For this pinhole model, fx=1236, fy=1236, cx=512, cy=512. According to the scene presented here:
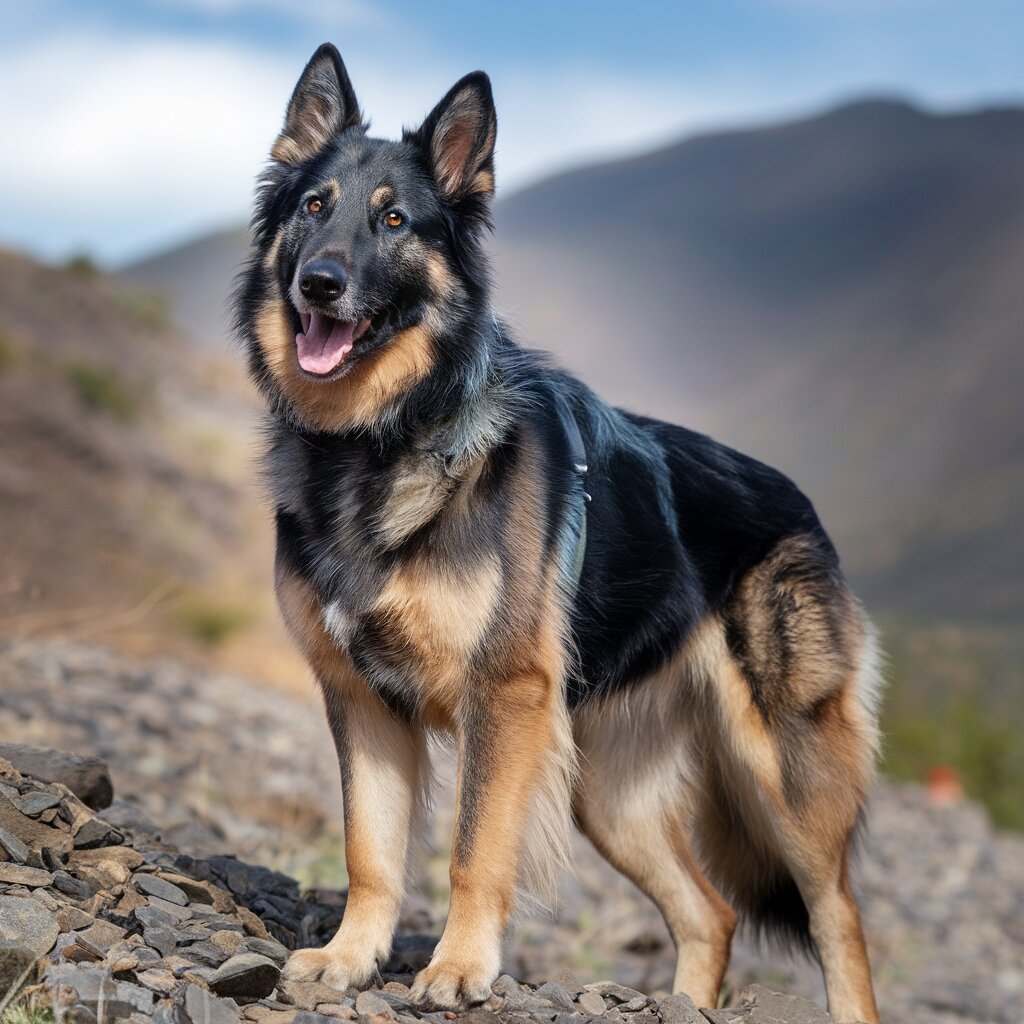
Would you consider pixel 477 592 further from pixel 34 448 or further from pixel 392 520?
pixel 34 448

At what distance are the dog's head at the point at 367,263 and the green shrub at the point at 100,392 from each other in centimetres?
1706

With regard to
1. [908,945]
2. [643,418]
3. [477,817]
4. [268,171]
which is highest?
[268,171]

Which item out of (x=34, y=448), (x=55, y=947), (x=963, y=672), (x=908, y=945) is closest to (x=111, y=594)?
(x=34, y=448)

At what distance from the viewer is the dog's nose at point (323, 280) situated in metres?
3.77

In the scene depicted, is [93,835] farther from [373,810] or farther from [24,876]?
[373,810]

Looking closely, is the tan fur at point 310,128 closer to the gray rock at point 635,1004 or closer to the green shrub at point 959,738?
the gray rock at point 635,1004

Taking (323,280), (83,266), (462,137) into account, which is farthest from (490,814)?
(83,266)

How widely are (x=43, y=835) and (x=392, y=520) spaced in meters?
1.51

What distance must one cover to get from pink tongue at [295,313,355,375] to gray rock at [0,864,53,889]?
5.64 feet

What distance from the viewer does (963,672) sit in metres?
25.5

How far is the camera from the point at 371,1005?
11.5 ft

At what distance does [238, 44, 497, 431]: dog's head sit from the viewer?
3930mm

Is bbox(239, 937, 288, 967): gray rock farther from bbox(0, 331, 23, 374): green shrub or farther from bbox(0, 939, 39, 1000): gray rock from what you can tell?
bbox(0, 331, 23, 374): green shrub

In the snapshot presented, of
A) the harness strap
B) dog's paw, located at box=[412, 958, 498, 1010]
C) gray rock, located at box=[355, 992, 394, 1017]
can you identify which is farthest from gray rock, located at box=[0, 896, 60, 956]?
the harness strap
